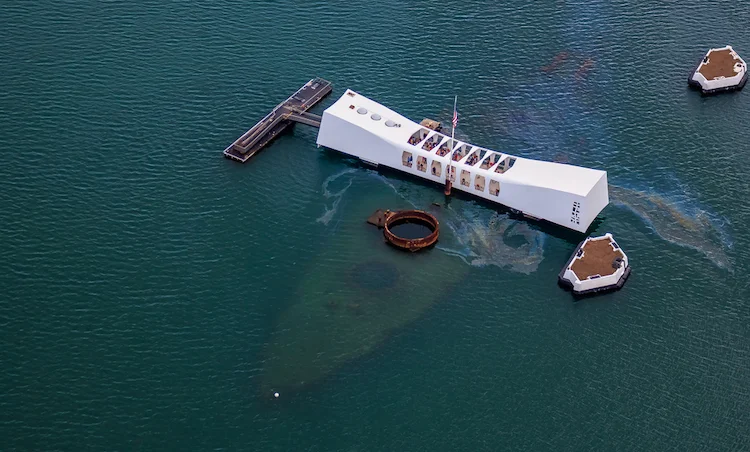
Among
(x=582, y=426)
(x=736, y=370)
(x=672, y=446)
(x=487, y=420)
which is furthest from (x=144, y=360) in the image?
(x=736, y=370)

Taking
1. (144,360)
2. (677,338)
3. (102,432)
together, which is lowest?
(102,432)

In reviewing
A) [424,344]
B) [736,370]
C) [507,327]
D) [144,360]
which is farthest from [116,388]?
[736,370]

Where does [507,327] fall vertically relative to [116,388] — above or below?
above

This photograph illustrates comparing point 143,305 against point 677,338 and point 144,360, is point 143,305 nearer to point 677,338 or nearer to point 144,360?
point 144,360

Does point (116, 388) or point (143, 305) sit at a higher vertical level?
point (143, 305)

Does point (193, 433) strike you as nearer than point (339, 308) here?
Yes

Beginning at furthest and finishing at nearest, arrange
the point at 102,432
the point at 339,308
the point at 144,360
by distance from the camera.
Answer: the point at 339,308 < the point at 144,360 < the point at 102,432

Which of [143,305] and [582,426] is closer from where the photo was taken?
[582,426]

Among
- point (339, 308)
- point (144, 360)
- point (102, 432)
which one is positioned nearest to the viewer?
point (102, 432)

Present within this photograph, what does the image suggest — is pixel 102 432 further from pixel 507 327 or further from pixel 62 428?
pixel 507 327
